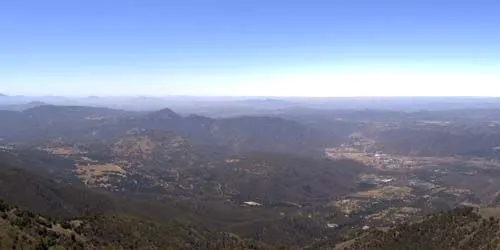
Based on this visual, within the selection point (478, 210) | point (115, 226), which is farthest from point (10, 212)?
point (478, 210)

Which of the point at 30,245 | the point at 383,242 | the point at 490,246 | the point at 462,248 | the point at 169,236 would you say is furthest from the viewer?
the point at 169,236

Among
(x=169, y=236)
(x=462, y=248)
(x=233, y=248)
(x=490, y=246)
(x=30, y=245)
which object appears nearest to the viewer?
(x=30, y=245)

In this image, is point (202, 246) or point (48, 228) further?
point (202, 246)

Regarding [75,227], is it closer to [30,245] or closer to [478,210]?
[30,245]

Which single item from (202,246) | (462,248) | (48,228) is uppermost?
(48,228)

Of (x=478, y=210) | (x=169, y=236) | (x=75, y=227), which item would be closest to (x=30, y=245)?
(x=75, y=227)

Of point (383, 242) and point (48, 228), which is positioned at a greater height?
point (48, 228)

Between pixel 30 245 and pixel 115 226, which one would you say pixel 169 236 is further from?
pixel 30 245

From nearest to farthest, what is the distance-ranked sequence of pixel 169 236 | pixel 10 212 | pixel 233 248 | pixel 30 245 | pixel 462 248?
pixel 30 245
pixel 10 212
pixel 462 248
pixel 233 248
pixel 169 236

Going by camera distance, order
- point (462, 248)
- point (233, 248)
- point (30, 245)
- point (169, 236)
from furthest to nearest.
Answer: point (169, 236)
point (233, 248)
point (462, 248)
point (30, 245)
